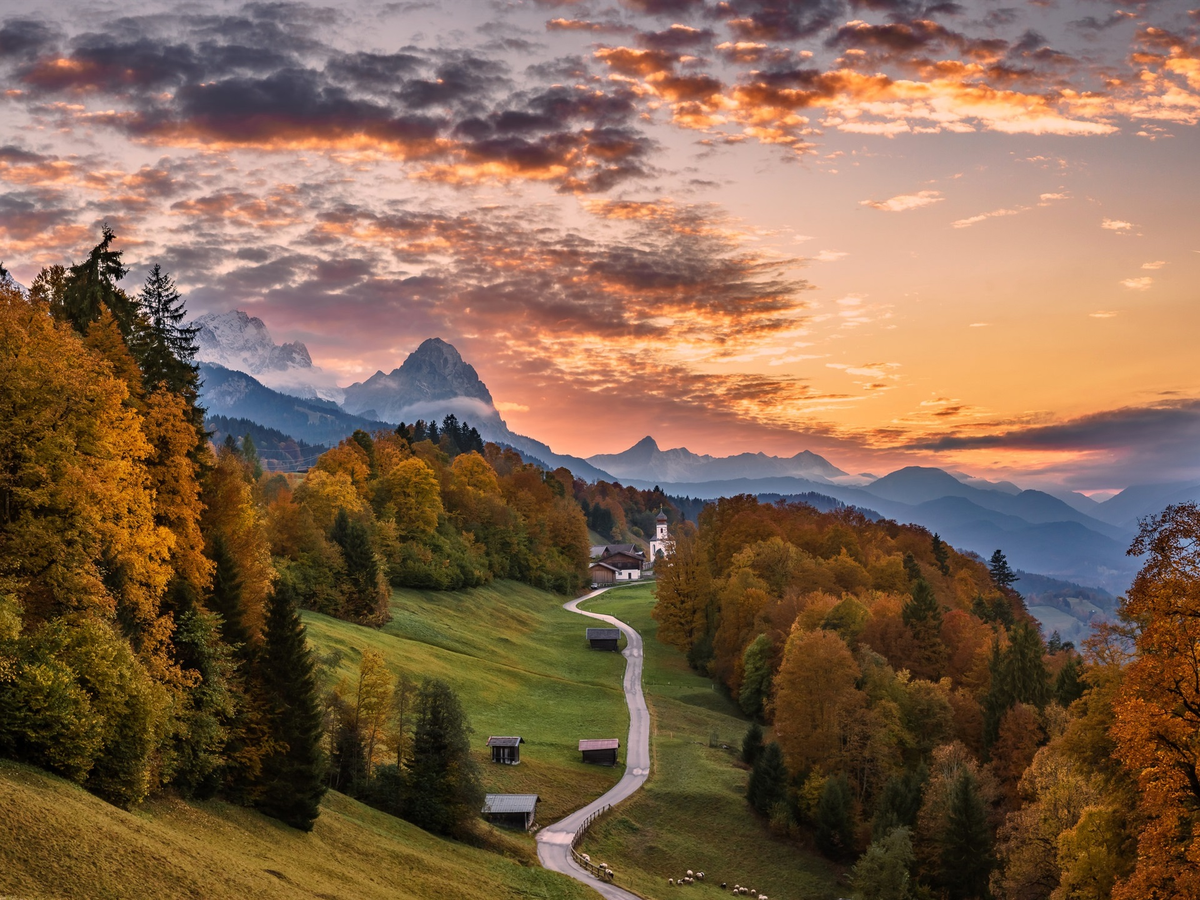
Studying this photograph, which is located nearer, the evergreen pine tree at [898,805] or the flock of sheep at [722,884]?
the flock of sheep at [722,884]

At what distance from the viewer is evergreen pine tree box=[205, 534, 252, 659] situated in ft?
118

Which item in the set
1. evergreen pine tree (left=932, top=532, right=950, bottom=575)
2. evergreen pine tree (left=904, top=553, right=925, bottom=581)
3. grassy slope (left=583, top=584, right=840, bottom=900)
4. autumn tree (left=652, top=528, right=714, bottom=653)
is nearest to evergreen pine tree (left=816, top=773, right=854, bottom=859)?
grassy slope (left=583, top=584, right=840, bottom=900)

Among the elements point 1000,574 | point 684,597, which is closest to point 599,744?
point 684,597

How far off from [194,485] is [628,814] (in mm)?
34767

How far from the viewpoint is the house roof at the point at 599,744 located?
2507 inches

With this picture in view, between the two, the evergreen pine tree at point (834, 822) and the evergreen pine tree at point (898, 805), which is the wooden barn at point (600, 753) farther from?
the evergreen pine tree at point (898, 805)

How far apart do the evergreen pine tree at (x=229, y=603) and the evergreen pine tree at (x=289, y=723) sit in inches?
39.9

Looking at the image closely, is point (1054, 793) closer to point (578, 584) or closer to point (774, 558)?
point (774, 558)

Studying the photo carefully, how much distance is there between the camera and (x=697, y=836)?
5469 cm

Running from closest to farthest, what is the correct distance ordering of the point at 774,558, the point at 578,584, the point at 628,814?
the point at 628,814 → the point at 774,558 → the point at 578,584

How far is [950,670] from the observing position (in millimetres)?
74062

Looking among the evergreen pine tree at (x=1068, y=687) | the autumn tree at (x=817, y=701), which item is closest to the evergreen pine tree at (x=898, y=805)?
the autumn tree at (x=817, y=701)

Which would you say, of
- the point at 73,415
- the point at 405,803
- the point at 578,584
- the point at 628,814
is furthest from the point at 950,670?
the point at 578,584

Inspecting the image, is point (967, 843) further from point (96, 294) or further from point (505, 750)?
point (96, 294)
